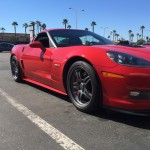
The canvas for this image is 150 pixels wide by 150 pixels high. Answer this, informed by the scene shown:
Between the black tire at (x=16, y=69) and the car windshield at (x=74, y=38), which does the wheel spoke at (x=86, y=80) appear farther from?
the black tire at (x=16, y=69)

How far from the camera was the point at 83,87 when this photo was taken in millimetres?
4574

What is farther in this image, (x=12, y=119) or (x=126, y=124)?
(x=12, y=119)

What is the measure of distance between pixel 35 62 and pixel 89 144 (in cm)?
308

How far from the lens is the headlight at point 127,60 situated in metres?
3.89

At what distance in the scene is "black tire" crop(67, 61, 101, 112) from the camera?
4195 millimetres

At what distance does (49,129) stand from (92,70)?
40.1 inches

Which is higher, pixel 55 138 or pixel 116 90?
pixel 116 90

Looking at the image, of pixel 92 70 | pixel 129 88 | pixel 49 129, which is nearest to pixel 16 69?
pixel 92 70

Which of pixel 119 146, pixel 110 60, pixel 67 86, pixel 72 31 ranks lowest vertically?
pixel 119 146

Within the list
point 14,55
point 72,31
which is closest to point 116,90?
point 72,31

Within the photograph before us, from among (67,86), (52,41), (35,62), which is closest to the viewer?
(67,86)

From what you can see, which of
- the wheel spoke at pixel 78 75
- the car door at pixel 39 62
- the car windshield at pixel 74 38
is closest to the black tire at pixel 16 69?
the car door at pixel 39 62

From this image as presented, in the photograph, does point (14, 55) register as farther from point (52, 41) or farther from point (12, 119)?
point (12, 119)

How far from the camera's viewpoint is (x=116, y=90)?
3.93 metres
